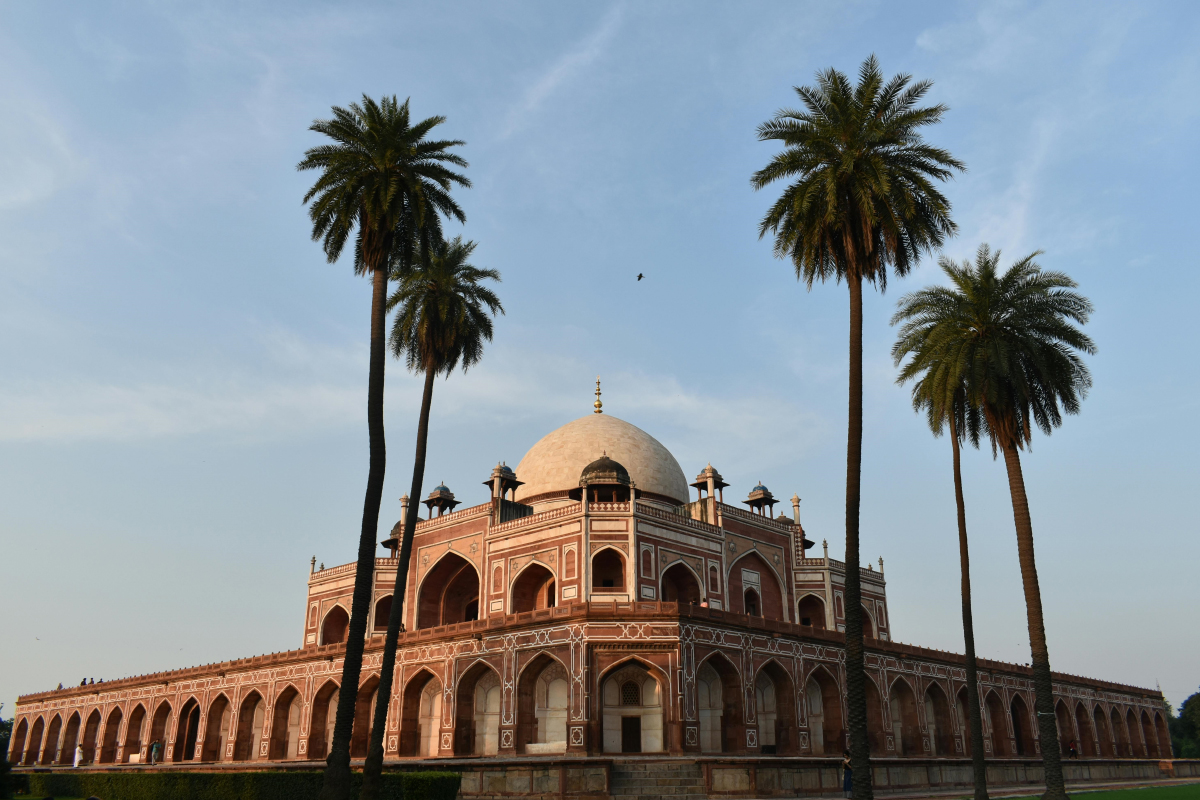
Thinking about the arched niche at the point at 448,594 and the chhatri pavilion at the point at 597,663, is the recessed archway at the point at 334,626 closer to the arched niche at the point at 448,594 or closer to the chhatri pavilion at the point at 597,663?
the chhatri pavilion at the point at 597,663

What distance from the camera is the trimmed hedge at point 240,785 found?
23688 millimetres

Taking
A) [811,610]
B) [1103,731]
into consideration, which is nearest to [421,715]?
[811,610]

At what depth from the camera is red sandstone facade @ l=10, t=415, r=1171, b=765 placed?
34438 mm

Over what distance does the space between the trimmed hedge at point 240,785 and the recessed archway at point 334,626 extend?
19.6 m

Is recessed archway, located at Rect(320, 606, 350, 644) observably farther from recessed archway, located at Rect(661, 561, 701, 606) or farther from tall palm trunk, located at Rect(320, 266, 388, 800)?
tall palm trunk, located at Rect(320, 266, 388, 800)

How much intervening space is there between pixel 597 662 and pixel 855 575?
1515 cm

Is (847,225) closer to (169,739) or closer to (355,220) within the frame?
(355,220)

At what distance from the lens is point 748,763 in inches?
1014

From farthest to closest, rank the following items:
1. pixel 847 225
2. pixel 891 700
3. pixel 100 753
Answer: pixel 100 753
pixel 891 700
pixel 847 225

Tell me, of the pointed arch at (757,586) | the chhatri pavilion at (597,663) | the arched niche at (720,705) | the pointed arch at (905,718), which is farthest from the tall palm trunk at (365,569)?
the pointed arch at (905,718)

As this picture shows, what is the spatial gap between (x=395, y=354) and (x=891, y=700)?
29.0 metres

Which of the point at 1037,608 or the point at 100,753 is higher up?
the point at 1037,608

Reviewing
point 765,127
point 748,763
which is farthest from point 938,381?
point 748,763

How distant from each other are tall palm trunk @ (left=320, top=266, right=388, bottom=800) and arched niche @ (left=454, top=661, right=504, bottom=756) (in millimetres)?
14747
